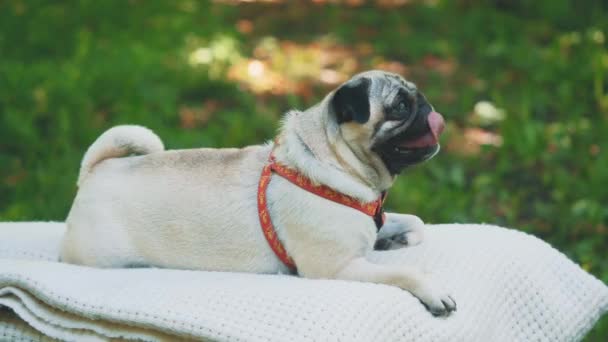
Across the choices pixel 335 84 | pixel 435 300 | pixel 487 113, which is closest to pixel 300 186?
pixel 435 300

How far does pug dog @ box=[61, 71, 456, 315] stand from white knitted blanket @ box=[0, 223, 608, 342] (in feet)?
0.36

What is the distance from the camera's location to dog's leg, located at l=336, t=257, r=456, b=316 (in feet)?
10.1

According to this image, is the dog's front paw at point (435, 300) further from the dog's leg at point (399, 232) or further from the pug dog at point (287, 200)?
the dog's leg at point (399, 232)

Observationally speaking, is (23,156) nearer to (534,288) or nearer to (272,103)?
(272,103)

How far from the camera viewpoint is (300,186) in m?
3.29

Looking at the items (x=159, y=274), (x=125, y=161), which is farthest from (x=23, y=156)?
(x=159, y=274)

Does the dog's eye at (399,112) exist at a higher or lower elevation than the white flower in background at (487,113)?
higher

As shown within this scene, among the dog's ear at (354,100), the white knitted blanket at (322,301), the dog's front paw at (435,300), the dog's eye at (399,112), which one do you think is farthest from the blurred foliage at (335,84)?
the dog's ear at (354,100)

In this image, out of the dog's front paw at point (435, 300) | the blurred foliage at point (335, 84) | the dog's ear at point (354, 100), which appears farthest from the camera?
the blurred foliage at point (335, 84)

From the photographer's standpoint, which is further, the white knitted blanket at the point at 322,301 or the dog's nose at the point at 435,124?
the dog's nose at the point at 435,124

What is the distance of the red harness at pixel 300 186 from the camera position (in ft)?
10.7

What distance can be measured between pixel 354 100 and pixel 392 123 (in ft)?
0.63

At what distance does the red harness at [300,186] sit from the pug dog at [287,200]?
0.02 metres

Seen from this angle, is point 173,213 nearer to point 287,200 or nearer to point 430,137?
point 287,200
